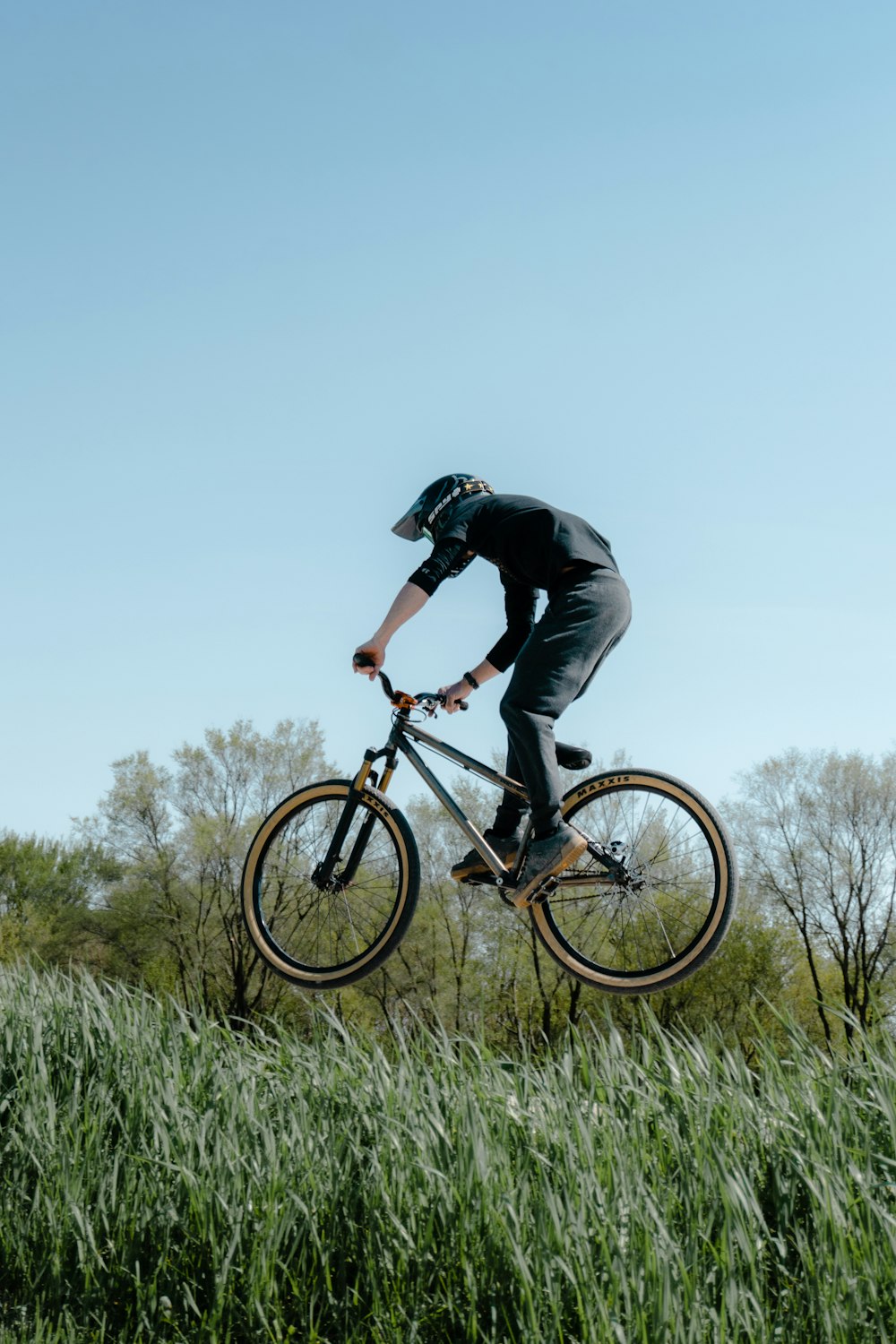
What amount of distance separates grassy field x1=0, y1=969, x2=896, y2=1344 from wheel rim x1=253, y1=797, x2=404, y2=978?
556 millimetres

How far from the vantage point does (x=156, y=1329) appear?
4.23 metres

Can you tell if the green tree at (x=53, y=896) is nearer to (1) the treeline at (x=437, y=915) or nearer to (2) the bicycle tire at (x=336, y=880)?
(1) the treeline at (x=437, y=915)

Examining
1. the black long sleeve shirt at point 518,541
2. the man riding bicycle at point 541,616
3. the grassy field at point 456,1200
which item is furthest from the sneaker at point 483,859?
the black long sleeve shirt at point 518,541

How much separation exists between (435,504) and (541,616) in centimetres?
81

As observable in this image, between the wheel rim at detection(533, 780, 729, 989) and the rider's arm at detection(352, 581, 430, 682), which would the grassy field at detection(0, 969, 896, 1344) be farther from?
the rider's arm at detection(352, 581, 430, 682)

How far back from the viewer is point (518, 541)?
211 inches

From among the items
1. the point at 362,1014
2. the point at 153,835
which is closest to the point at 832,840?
the point at 362,1014

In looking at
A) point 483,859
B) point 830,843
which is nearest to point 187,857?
point 830,843

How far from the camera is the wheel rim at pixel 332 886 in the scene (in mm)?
5551

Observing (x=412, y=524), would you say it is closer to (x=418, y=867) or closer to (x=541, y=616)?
(x=541, y=616)

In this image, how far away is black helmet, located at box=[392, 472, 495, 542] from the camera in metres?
5.53

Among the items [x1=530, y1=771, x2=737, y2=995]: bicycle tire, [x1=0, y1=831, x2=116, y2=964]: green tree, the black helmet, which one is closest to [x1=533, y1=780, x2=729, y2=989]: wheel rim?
[x1=530, y1=771, x2=737, y2=995]: bicycle tire

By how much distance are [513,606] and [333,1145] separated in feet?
9.09

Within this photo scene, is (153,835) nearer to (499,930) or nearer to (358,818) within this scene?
(499,930)
